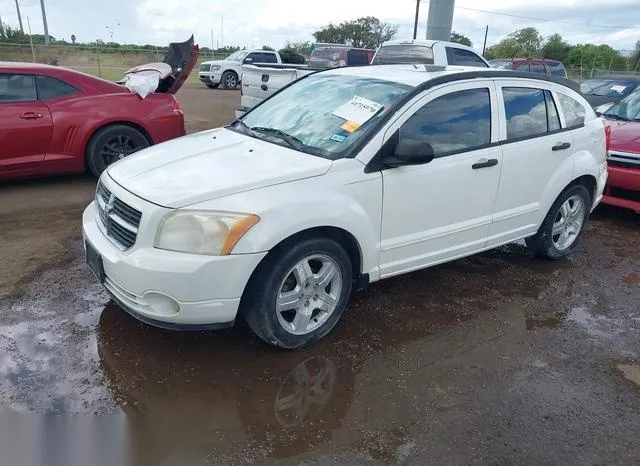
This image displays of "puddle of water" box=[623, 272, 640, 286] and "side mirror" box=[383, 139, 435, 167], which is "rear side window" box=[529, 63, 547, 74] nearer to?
"puddle of water" box=[623, 272, 640, 286]

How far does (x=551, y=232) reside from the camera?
5082mm

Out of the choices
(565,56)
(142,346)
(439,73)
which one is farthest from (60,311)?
(565,56)

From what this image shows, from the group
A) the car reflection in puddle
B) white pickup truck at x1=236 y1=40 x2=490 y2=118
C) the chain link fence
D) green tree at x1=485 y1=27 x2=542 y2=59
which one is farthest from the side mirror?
green tree at x1=485 y1=27 x2=542 y2=59

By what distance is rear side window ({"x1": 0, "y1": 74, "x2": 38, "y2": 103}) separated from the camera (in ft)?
20.7

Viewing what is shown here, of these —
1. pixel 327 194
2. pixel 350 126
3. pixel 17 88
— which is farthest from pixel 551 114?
pixel 17 88

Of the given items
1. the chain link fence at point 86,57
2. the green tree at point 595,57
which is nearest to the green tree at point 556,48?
the green tree at point 595,57

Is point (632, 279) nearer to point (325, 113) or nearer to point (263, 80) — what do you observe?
point (325, 113)

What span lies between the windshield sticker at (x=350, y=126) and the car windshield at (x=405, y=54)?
24.0 ft

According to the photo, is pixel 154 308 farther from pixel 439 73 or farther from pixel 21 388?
pixel 439 73

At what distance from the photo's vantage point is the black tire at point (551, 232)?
5.01 metres

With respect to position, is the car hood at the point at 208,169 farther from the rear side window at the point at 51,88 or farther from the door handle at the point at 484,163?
the rear side window at the point at 51,88

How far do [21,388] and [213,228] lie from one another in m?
1.39

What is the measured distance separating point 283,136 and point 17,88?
164 inches

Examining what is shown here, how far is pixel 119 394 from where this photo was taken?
305cm
